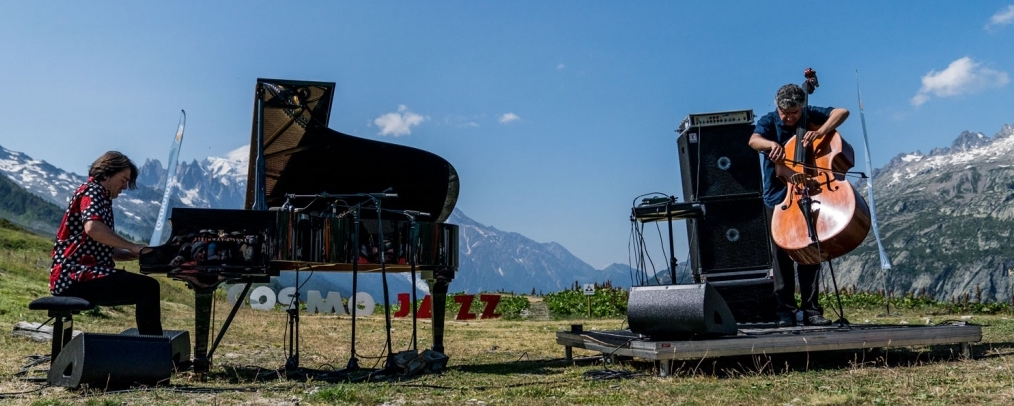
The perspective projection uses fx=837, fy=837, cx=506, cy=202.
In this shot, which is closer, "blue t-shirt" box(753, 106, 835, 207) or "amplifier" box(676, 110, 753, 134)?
"blue t-shirt" box(753, 106, 835, 207)

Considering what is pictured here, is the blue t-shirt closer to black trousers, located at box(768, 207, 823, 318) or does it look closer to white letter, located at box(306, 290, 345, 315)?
black trousers, located at box(768, 207, 823, 318)

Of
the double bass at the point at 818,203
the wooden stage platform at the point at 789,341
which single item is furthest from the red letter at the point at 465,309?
the double bass at the point at 818,203

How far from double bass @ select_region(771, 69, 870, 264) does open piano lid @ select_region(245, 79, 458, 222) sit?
144 inches

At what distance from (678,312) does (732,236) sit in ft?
15.6

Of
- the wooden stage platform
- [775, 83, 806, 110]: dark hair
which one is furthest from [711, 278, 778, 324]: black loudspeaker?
[775, 83, 806, 110]: dark hair

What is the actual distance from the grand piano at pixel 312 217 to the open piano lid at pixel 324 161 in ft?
0.03

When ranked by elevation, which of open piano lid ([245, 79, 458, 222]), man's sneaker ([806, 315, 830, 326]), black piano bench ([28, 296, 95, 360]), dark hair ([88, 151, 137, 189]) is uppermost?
open piano lid ([245, 79, 458, 222])

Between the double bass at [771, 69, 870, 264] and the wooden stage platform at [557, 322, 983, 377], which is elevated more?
the double bass at [771, 69, 870, 264]

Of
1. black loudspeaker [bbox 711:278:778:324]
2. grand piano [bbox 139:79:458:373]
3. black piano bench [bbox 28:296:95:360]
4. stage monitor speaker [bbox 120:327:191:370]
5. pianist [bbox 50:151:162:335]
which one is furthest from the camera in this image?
black loudspeaker [bbox 711:278:778:324]

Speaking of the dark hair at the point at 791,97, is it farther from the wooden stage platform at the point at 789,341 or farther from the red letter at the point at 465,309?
the red letter at the point at 465,309

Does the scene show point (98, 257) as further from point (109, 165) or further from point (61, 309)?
point (109, 165)

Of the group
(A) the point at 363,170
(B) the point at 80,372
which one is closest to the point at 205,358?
(B) the point at 80,372

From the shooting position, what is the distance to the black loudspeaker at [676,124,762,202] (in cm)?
1038

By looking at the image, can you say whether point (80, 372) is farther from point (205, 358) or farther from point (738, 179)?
point (738, 179)
